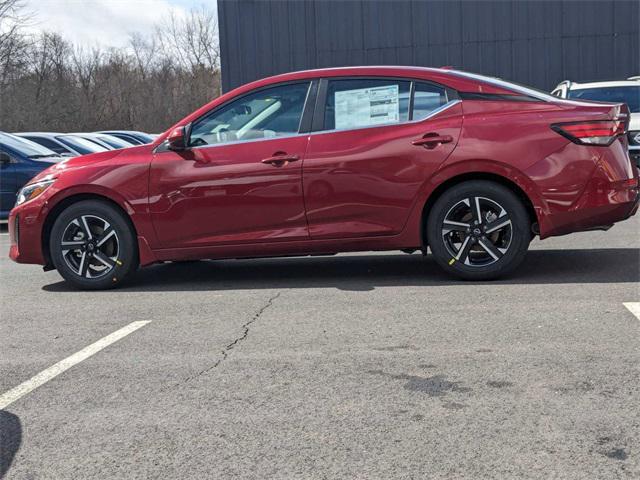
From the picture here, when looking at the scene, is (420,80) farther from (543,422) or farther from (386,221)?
(543,422)

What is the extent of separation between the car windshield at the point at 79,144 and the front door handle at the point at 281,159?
1116cm

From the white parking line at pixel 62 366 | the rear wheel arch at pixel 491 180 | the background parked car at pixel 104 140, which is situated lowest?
the white parking line at pixel 62 366

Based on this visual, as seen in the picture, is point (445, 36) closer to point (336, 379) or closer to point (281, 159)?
point (281, 159)

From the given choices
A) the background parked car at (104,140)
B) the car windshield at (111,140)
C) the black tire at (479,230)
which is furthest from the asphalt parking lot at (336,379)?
the car windshield at (111,140)

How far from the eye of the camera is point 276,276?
23.6 feet

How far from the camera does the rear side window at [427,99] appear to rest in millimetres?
6387

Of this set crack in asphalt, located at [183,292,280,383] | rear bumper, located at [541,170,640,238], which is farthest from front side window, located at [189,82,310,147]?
rear bumper, located at [541,170,640,238]

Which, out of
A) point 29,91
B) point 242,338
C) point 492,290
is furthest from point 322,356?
point 29,91

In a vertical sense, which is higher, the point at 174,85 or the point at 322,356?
the point at 174,85

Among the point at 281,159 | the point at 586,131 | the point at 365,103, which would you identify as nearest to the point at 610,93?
the point at 586,131

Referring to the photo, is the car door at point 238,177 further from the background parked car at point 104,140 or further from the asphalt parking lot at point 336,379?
the background parked car at point 104,140

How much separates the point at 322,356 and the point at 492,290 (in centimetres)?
196

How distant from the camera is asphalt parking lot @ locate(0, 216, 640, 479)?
320 cm

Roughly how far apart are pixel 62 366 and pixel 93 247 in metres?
2.38
